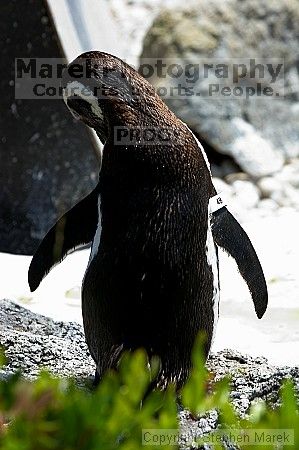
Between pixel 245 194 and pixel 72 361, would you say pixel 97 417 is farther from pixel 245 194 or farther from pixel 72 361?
pixel 245 194

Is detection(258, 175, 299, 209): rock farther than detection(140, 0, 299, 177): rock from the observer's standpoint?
No

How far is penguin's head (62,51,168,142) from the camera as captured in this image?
2402 millimetres

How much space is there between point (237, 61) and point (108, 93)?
5038 mm

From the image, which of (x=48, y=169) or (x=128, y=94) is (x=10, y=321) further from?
(x=48, y=169)

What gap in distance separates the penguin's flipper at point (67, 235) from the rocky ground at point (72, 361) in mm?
223

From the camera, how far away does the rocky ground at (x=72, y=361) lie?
2506 mm

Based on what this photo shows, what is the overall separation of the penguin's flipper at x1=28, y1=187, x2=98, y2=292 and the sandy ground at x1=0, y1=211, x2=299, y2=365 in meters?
0.81

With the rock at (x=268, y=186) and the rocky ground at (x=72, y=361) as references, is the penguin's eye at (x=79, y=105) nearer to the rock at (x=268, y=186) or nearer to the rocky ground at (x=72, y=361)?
the rocky ground at (x=72, y=361)

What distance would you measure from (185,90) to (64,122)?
7.27ft

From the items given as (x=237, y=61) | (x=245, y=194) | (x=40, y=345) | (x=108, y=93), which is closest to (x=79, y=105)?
(x=108, y=93)

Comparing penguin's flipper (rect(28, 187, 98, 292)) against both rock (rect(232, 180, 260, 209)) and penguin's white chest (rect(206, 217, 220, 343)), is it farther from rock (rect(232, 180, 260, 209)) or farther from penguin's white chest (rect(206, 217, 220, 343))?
rock (rect(232, 180, 260, 209))

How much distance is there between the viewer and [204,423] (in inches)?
87.2

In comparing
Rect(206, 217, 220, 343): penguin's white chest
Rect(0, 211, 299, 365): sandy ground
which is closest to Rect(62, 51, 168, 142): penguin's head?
Rect(206, 217, 220, 343): penguin's white chest

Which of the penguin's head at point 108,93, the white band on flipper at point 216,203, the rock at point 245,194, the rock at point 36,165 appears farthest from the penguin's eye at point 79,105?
the rock at point 245,194
